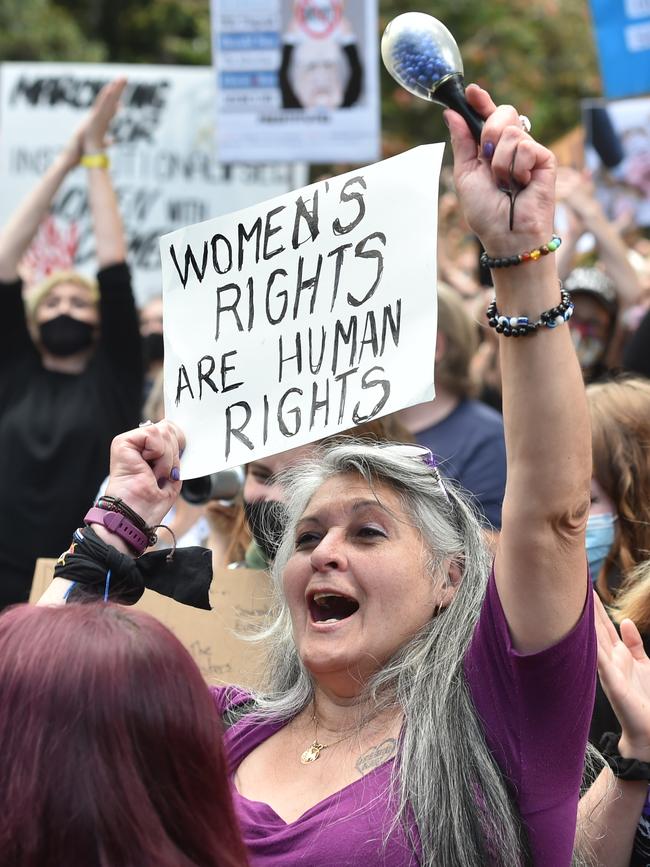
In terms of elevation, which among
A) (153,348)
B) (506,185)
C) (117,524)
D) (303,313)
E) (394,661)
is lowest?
(153,348)

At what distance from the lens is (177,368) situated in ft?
7.77

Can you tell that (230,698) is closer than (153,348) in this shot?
Yes

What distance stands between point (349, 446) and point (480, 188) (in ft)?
2.51

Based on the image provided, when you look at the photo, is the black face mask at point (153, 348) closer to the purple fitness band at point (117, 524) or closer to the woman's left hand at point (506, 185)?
the purple fitness band at point (117, 524)

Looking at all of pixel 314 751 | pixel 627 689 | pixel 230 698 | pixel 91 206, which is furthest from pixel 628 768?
pixel 91 206

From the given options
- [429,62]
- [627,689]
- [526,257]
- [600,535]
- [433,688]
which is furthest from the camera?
[600,535]

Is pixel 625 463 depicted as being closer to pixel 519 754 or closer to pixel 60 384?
pixel 519 754

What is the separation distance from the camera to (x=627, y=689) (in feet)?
7.13

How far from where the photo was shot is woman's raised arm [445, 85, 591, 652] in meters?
1.74

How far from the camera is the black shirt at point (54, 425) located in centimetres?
412

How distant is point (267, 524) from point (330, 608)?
0.59 meters

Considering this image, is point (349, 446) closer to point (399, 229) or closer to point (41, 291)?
point (399, 229)

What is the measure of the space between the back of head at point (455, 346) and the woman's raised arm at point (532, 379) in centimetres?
236

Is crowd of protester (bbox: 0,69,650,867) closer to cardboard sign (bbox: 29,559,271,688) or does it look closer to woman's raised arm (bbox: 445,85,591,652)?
woman's raised arm (bbox: 445,85,591,652)
